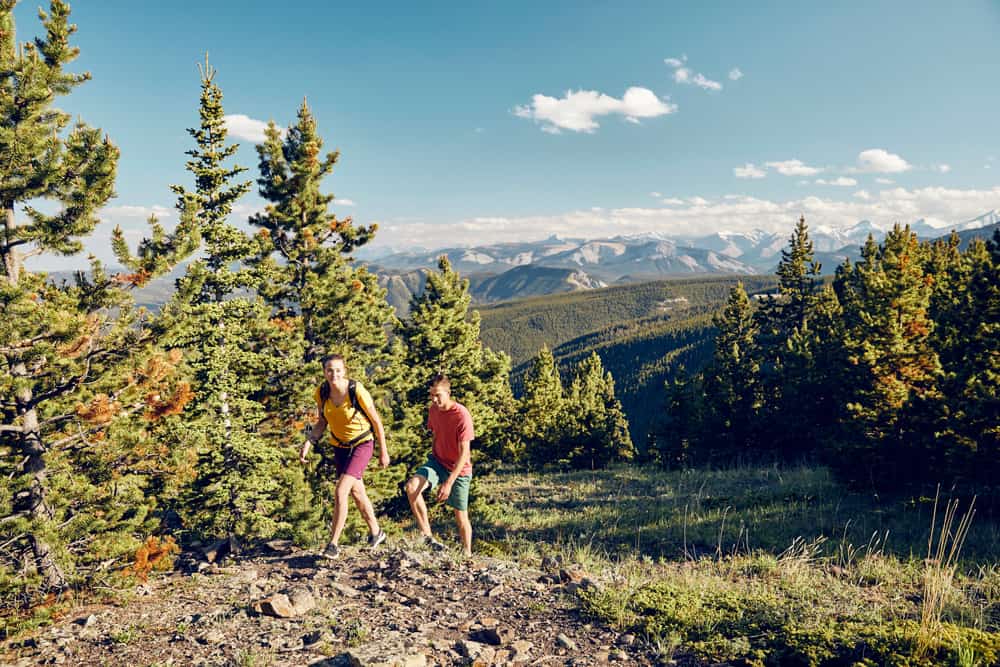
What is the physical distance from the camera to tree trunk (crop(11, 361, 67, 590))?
300 inches

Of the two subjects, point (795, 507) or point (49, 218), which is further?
point (795, 507)

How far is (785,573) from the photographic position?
728cm

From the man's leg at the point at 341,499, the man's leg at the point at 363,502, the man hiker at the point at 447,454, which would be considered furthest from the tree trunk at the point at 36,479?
the man hiker at the point at 447,454

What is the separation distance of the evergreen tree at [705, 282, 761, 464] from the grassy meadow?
14.9 m

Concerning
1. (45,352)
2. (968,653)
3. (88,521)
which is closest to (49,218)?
(45,352)

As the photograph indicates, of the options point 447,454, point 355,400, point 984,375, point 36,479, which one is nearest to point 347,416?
point 355,400

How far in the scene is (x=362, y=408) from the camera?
6.90 m

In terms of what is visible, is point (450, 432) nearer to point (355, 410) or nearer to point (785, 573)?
point (355, 410)

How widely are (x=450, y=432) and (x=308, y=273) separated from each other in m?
10.5

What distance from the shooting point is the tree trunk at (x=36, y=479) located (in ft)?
25.0

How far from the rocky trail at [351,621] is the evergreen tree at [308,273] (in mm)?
8299

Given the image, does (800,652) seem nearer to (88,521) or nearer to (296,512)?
(88,521)

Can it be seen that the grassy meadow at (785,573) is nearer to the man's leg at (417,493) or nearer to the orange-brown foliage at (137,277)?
the man's leg at (417,493)

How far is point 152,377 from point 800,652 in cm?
1048
